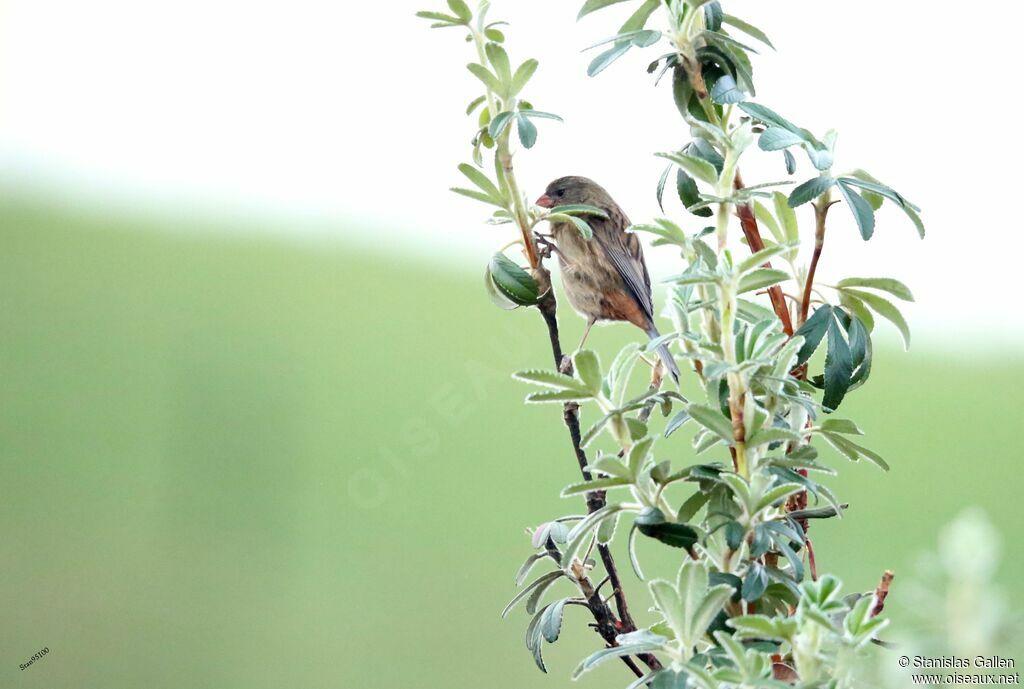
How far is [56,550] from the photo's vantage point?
195cm

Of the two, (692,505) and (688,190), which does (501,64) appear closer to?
(688,190)

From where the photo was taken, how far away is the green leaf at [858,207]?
0.65 metres

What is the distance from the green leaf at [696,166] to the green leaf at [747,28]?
0.15m

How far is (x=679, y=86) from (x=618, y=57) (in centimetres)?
5

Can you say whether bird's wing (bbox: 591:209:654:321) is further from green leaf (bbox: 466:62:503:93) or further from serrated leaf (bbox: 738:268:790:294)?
serrated leaf (bbox: 738:268:790:294)

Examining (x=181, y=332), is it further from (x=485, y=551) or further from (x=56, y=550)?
(x=485, y=551)

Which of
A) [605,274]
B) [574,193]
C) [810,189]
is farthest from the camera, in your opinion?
[574,193]

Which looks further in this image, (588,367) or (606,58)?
(606,58)

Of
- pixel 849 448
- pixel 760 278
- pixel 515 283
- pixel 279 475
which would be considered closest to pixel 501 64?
pixel 515 283

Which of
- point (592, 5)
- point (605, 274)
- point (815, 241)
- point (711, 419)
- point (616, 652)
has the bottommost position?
point (616, 652)

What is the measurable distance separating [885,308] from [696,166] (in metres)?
0.19

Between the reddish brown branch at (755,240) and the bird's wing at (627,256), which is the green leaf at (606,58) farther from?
the bird's wing at (627,256)

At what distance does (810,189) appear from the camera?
64 centimetres

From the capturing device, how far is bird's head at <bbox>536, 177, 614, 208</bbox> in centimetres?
126
